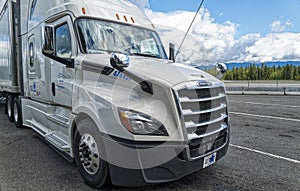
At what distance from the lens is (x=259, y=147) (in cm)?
567

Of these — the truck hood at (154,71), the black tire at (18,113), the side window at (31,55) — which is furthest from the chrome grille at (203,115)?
the black tire at (18,113)

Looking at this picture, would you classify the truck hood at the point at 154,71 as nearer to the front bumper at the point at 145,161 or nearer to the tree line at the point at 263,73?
the front bumper at the point at 145,161

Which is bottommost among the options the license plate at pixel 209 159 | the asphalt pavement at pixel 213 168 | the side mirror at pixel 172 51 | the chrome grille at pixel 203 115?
the asphalt pavement at pixel 213 168

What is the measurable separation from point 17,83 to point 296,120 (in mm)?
9127

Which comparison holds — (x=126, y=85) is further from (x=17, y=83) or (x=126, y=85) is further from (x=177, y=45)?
(x=17, y=83)

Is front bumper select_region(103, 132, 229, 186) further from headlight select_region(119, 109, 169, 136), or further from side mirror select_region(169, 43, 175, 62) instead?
side mirror select_region(169, 43, 175, 62)

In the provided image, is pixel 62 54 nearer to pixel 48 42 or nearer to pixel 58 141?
pixel 48 42

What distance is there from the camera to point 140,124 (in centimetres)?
292

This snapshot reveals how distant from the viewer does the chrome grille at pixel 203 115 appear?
10.2ft

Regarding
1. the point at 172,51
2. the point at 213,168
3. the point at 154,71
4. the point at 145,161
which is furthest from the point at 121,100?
the point at 172,51

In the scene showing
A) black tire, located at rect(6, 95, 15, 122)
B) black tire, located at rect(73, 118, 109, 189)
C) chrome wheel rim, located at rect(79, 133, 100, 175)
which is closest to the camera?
black tire, located at rect(73, 118, 109, 189)

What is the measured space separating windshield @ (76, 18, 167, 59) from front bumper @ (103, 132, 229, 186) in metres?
1.59

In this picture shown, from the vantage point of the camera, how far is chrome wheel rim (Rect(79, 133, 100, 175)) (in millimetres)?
3404

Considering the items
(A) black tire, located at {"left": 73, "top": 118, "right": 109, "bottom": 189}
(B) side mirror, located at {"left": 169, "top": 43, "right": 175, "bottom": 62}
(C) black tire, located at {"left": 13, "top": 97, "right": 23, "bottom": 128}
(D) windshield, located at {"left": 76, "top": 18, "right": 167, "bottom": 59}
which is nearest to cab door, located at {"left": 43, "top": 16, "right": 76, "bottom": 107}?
(D) windshield, located at {"left": 76, "top": 18, "right": 167, "bottom": 59}
